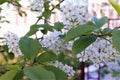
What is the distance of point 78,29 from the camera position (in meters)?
0.84

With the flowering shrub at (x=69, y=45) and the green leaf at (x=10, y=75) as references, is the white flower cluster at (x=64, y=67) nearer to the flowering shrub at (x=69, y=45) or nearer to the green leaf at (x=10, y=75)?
the flowering shrub at (x=69, y=45)

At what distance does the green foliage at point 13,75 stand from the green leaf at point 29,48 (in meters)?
0.06

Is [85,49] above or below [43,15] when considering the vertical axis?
below

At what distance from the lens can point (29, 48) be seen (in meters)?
0.90

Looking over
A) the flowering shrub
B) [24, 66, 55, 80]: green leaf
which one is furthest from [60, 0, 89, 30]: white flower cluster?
[24, 66, 55, 80]: green leaf

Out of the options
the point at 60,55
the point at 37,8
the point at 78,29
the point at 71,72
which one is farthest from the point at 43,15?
the point at 78,29

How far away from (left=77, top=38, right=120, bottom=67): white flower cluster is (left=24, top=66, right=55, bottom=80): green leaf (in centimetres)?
19

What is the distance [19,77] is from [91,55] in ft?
0.74

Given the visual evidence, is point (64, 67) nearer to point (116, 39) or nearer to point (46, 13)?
point (116, 39)

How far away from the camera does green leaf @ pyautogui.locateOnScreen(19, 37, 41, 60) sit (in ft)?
2.90

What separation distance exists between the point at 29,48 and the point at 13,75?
0.11m

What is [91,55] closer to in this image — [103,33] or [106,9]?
[103,33]

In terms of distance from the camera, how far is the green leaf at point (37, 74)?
2.49ft

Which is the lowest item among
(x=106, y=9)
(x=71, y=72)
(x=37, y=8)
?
(x=71, y=72)
